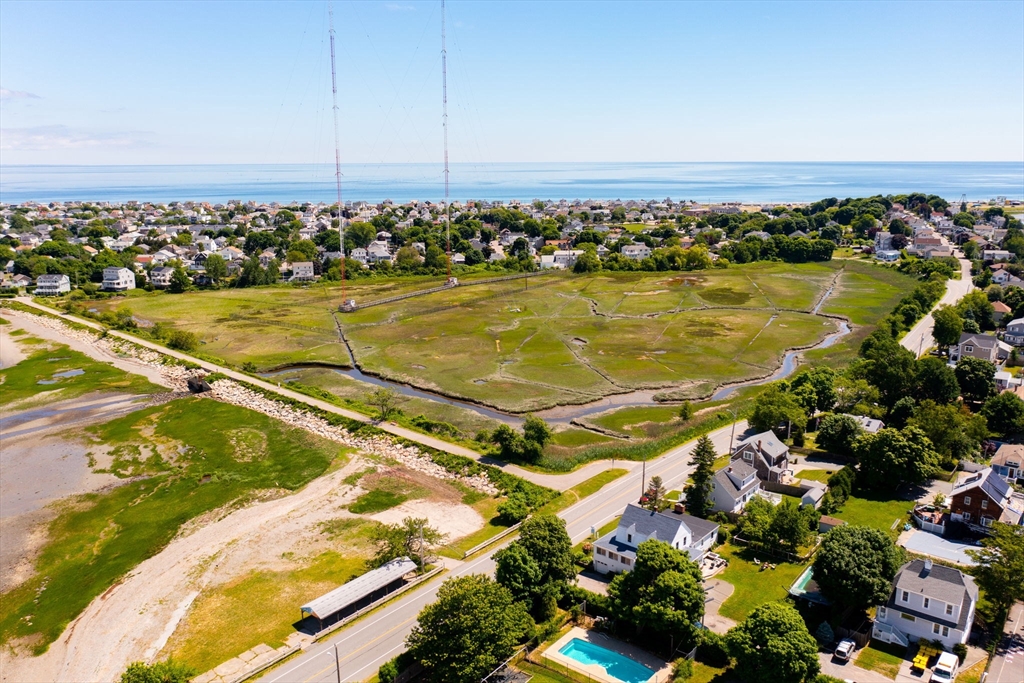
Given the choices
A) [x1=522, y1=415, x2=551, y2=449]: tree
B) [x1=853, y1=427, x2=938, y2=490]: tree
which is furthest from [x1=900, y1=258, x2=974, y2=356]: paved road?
[x1=522, y1=415, x2=551, y2=449]: tree

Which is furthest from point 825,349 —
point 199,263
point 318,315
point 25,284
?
point 25,284

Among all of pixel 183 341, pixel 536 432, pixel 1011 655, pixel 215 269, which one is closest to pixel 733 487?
pixel 536 432

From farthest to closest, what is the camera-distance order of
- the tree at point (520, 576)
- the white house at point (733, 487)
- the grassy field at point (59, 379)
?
the grassy field at point (59, 379) → the white house at point (733, 487) → the tree at point (520, 576)

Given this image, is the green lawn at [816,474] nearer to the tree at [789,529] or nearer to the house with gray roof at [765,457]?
the house with gray roof at [765,457]

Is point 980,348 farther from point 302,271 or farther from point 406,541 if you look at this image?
point 302,271

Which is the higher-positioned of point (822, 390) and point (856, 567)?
point (822, 390)

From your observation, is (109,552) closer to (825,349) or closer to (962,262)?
(825,349)

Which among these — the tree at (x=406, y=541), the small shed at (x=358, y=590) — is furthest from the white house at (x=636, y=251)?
the small shed at (x=358, y=590)
